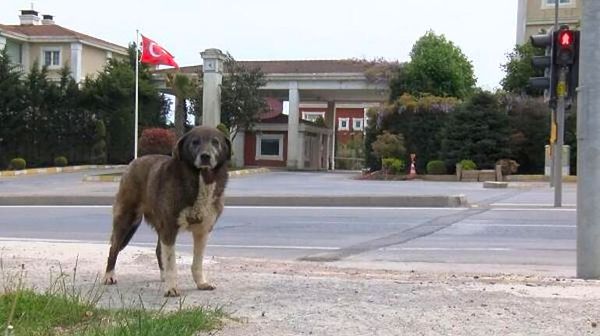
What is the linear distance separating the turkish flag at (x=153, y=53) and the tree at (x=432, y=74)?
14.3 meters

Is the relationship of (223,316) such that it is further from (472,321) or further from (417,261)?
(417,261)

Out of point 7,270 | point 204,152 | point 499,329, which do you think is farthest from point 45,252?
point 499,329

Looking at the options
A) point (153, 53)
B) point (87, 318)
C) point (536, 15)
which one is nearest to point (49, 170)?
point (153, 53)

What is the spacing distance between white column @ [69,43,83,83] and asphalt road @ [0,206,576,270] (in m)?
35.9

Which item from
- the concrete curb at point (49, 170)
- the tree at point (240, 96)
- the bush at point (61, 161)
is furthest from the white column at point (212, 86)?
the bush at point (61, 161)

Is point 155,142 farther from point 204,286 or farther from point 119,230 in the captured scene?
point 204,286

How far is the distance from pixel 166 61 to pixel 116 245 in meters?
32.1

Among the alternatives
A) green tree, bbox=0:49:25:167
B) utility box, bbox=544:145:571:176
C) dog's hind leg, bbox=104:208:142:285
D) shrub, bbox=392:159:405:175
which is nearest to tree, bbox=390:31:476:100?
shrub, bbox=392:159:405:175

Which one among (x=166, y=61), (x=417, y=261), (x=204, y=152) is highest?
(x=166, y=61)

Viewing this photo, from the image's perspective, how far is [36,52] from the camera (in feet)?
180

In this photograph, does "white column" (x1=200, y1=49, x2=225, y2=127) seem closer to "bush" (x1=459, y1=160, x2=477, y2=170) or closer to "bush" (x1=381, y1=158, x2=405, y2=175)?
"bush" (x1=381, y1=158, x2=405, y2=175)

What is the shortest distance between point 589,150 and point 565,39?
5807 mm

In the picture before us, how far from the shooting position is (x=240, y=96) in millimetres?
45500

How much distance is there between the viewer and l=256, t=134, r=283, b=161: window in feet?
171
